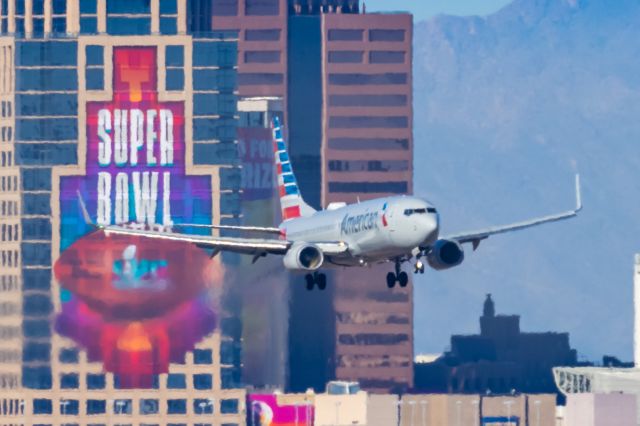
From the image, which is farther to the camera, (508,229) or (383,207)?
(508,229)

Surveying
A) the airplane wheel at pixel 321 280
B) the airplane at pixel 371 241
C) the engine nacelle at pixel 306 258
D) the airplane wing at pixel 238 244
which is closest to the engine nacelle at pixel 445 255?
the airplane at pixel 371 241

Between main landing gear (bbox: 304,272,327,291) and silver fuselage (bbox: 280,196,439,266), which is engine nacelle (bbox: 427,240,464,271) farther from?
A: main landing gear (bbox: 304,272,327,291)

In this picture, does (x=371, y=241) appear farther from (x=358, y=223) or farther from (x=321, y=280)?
(x=321, y=280)

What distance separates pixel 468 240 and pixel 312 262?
1317cm

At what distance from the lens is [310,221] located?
197 metres

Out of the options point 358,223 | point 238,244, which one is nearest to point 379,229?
point 358,223

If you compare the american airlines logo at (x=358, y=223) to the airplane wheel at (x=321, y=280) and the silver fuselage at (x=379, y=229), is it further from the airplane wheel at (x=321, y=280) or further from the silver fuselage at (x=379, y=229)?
the airplane wheel at (x=321, y=280)

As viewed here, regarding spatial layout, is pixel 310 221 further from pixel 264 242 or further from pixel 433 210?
pixel 433 210

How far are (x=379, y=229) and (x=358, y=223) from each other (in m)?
4.28

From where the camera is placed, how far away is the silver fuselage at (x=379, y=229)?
17625cm

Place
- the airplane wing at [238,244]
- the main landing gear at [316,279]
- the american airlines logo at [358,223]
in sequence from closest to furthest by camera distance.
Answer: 1. the american airlines logo at [358,223]
2. the main landing gear at [316,279]
3. the airplane wing at [238,244]

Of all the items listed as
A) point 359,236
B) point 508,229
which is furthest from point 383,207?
point 508,229

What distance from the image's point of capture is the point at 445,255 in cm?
18212

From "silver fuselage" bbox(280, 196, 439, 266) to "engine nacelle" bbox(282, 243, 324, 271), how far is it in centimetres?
214
